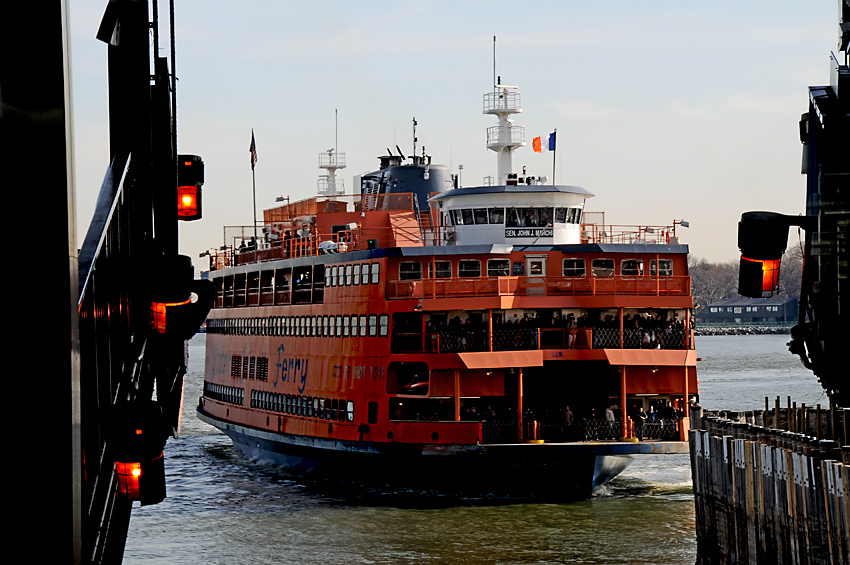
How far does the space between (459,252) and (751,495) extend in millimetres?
16601

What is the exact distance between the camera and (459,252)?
34375 millimetres

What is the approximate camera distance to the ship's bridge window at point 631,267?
3553 cm

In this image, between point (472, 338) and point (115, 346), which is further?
point (472, 338)

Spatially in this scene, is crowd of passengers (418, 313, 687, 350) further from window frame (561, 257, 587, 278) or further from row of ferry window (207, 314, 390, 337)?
row of ferry window (207, 314, 390, 337)

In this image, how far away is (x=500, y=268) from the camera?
35.2 metres

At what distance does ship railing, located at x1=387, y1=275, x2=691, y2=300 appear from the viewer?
110ft

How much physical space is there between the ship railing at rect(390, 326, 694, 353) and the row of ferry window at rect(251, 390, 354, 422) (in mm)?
3883

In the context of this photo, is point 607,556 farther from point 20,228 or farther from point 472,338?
point 20,228

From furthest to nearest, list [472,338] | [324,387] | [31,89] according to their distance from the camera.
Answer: [324,387], [472,338], [31,89]

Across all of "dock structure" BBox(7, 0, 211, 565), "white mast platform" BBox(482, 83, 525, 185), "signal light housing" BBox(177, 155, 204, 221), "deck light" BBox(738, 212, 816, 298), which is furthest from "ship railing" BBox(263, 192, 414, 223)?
"deck light" BBox(738, 212, 816, 298)

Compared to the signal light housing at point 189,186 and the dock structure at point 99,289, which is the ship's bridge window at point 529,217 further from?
the signal light housing at point 189,186

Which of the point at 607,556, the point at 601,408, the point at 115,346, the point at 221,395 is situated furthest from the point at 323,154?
the point at 115,346

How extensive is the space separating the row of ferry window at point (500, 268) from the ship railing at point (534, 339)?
2.06m

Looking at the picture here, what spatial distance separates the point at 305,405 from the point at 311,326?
281cm
